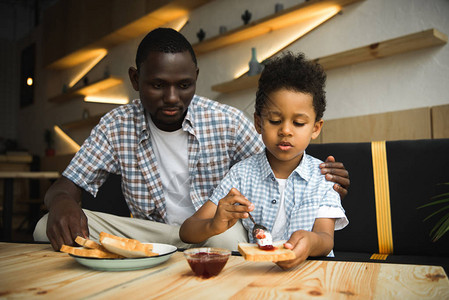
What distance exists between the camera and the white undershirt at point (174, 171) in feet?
5.90

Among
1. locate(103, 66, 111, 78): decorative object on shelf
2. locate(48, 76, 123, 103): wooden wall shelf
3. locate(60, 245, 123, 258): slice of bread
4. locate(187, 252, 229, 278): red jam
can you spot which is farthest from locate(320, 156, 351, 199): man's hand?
locate(103, 66, 111, 78): decorative object on shelf

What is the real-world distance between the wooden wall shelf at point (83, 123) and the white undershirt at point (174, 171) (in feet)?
15.7

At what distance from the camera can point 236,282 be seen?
2.52 ft

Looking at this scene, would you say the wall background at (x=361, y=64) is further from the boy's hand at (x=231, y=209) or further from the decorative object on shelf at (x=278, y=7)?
the boy's hand at (x=231, y=209)

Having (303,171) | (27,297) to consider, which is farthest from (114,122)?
(27,297)

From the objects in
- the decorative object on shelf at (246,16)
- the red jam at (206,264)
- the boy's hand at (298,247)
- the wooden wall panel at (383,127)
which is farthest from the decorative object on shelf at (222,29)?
the red jam at (206,264)

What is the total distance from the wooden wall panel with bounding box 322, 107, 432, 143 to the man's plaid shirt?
1588mm

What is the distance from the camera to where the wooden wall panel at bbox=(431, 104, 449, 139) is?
2611 mm

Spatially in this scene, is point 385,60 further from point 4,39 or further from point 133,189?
point 4,39

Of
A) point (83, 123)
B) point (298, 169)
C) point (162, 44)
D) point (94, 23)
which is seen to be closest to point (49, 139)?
point (83, 123)

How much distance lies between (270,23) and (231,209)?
10.7 feet

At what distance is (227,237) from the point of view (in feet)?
4.63

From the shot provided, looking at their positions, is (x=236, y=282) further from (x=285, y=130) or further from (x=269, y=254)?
(x=285, y=130)

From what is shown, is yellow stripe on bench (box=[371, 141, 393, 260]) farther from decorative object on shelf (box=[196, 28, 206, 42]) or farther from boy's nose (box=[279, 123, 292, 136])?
decorative object on shelf (box=[196, 28, 206, 42])
